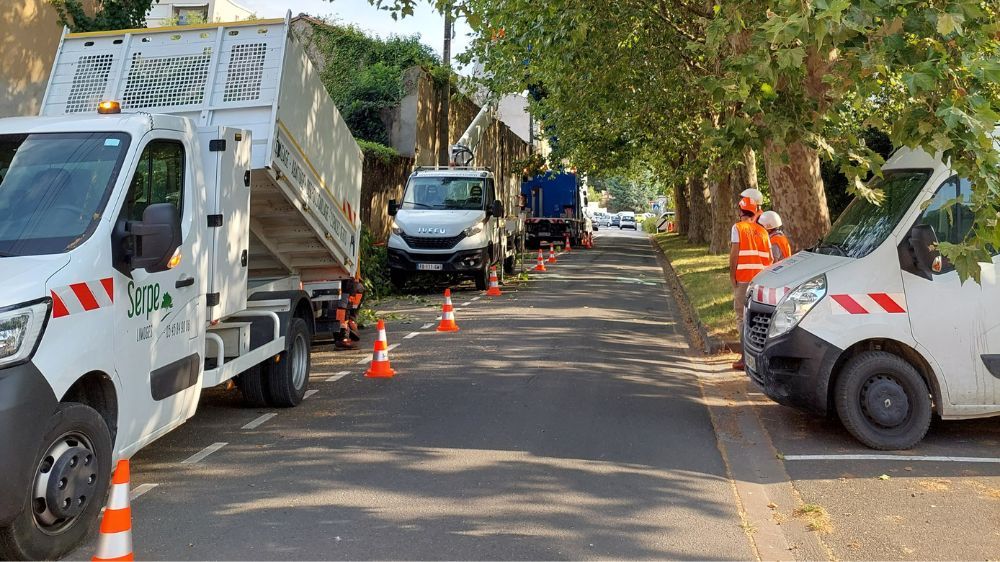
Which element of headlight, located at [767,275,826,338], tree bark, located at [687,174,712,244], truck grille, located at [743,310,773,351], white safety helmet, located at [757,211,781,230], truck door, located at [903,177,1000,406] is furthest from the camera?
tree bark, located at [687,174,712,244]

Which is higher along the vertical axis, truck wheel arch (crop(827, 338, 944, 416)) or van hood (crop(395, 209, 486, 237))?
van hood (crop(395, 209, 486, 237))

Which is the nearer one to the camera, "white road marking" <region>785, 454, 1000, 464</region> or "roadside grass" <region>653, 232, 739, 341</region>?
"white road marking" <region>785, 454, 1000, 464</region>

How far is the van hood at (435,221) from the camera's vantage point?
20.2 meters

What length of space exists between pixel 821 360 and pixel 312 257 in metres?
5.32

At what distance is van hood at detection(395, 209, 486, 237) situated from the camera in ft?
66.3

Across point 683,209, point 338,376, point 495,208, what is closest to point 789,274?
point 338,376

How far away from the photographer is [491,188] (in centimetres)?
2205

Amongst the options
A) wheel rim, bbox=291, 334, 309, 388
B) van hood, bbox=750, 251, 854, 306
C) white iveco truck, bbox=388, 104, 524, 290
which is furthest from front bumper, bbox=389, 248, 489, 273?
van hood, bbox=750, 251, 854, 306

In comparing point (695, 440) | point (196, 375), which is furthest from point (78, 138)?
point (695, 440)

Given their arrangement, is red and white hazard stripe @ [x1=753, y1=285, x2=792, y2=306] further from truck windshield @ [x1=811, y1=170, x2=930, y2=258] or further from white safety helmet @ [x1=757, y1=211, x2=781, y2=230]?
white safety helmet @ [x1=757, y1=211, x2=781, y2=230]

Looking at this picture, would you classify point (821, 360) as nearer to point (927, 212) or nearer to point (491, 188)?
point (927, 212)

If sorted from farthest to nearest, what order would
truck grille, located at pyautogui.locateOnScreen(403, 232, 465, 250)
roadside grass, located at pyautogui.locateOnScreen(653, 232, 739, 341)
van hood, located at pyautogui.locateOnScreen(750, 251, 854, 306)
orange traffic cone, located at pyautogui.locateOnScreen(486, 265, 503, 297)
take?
orange traffic cone, located at pyautogui.locateOnScreen(486, 265, 503, 297)
truck grille, located at pyautogui.locateOnScreen(403, 232, 465, 250)
roadside grass, located at pyautogui.locateOnScreen(653, 232, 739, 341)
van hood, located at pyautogui.locateOnScreen(750, 251, 854, 306)

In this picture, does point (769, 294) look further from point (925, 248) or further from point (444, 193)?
point (444, 193)

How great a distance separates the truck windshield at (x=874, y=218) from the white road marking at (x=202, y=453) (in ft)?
17.0
